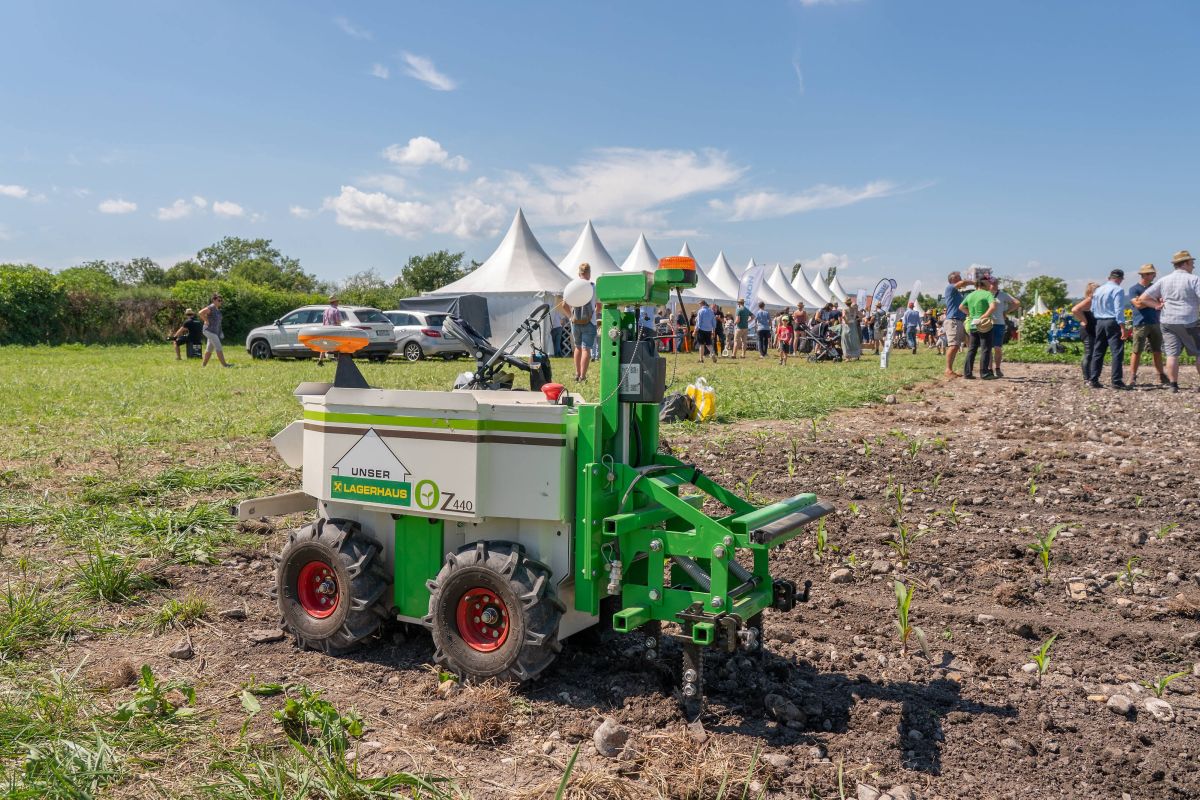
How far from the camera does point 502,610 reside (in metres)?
3.53

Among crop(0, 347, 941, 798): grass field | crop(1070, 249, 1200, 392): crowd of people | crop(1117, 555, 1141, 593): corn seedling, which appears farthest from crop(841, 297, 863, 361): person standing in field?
crop(1117, 555, 1141, 593): corn seedling

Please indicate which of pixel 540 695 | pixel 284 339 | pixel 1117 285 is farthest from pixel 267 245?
pixel 540 695

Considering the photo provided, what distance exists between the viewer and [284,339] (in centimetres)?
2412

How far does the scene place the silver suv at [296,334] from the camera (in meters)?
23.6

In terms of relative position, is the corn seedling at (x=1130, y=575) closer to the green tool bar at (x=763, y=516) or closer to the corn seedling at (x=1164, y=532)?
the corn seedling at (x=1164, y=532)

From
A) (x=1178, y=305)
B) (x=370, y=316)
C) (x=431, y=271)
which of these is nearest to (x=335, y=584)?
(x=1178, y=305)

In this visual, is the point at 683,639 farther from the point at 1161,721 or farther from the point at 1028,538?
the point at 1028,538

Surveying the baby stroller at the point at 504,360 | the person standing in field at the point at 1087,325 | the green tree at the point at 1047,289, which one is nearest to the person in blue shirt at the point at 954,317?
the person standing in field at the point at 1087,325

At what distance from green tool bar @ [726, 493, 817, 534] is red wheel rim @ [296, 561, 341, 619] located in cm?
186

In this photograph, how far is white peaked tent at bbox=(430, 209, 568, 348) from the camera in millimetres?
28125

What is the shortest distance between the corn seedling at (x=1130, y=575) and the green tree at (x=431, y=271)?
84863mm

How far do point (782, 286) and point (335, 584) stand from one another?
43437mm

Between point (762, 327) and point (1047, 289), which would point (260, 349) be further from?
point (1047, 289)

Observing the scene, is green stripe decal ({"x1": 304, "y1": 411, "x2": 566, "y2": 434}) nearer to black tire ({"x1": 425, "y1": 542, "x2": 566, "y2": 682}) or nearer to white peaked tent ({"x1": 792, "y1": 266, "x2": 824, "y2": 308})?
black tire ({"x1": 425, "y1": 542, "x2": 566, "y2": 682})
